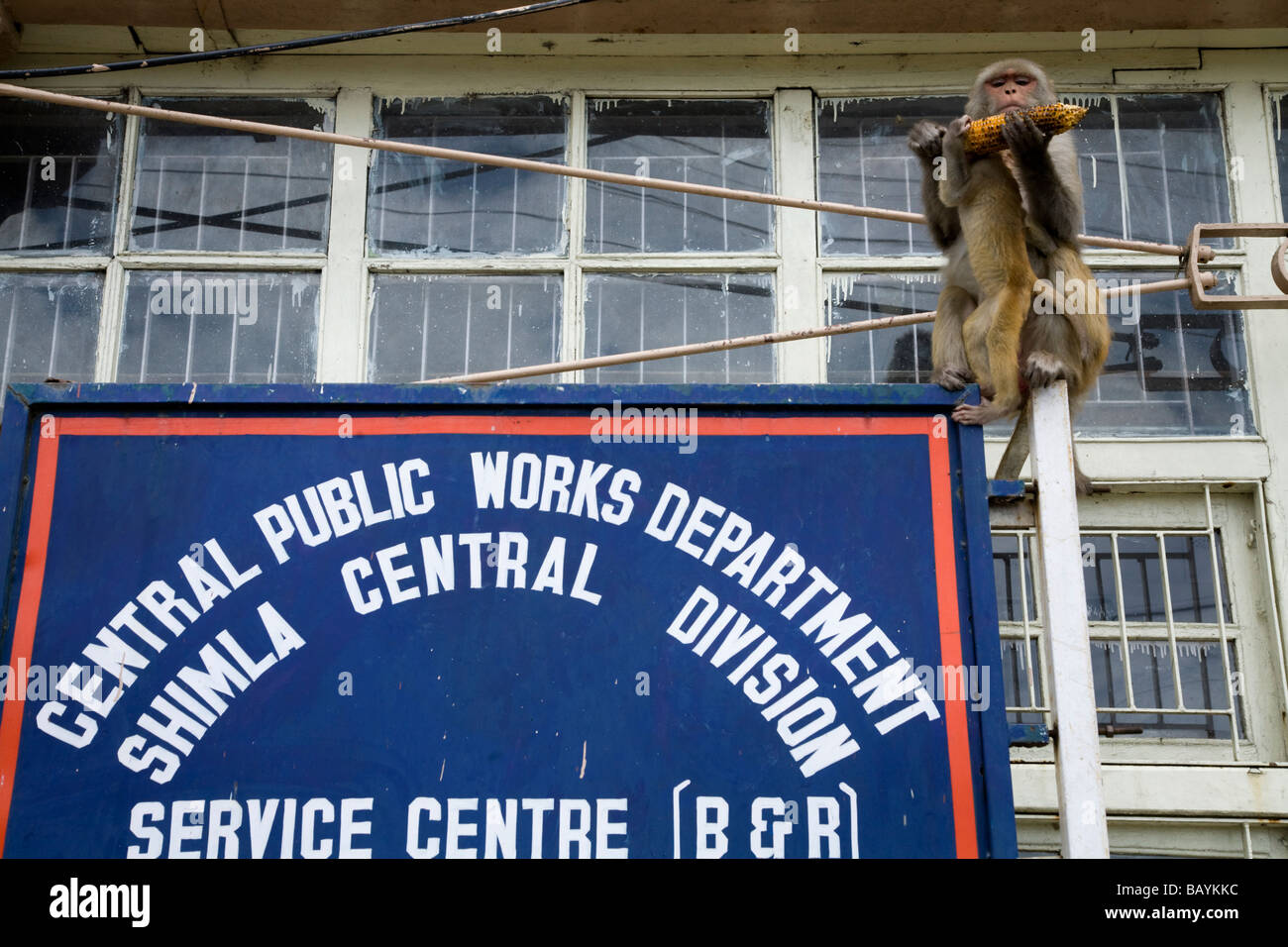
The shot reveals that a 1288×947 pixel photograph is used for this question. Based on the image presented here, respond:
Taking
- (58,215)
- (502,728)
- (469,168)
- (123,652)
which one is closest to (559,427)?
(502,728)

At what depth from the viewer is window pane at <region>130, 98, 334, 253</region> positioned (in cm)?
716

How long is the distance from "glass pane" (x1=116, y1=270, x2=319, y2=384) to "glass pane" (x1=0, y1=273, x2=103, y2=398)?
0.20 m

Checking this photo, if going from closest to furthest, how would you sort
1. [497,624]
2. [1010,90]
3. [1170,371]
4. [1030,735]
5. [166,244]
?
[1030,735] < [497,624] < [1010,90] < [1170,371] < [166,244]

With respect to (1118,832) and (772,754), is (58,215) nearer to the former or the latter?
(772,754)

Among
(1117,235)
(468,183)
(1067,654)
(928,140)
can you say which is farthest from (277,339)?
(1067,654)

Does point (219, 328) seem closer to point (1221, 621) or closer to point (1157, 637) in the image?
point (1157, 637)

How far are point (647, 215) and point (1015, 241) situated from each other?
7.22 ft

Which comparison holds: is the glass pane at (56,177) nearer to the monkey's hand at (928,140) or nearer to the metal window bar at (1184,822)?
the monkey's hand at (928,140)

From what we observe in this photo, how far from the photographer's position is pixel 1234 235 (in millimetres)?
5543

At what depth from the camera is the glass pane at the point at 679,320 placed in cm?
697

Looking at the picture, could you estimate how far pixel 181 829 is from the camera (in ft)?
12.3

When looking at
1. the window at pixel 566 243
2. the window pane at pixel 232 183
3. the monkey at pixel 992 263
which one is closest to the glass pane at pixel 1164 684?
Result: the monkey at pixel 992 263

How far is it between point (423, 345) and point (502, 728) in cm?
351

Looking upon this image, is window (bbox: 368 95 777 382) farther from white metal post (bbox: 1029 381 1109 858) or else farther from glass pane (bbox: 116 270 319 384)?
white metal post (bbox: 1029 381 1109 858)
